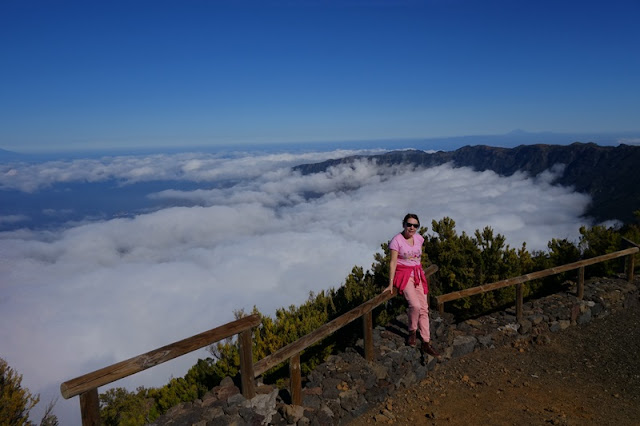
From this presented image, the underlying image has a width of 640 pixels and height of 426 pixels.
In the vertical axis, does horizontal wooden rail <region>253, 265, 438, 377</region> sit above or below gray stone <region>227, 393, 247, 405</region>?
above

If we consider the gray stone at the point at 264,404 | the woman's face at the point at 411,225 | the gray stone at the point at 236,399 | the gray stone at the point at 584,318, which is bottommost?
the gray stone at the point at 584,318

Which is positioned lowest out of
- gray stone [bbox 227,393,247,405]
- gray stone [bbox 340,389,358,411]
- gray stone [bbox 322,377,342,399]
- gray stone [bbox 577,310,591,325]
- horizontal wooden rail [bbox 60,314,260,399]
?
gray stone [bbox 577,310,591,325]

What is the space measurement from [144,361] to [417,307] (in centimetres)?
383

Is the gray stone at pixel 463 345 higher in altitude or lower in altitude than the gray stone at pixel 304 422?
lower

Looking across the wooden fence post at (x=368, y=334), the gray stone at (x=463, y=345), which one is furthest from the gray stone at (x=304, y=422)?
the gray stone at (x=463, y=345)

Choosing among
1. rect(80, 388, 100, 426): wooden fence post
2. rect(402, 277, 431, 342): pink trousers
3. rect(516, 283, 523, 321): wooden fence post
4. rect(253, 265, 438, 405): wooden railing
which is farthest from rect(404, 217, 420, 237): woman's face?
rect(80, 388, 100, 426): wooden fence post

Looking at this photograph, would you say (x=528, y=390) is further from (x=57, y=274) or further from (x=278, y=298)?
(x=57, y=274)

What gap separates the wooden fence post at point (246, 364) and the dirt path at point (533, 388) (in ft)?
4.90

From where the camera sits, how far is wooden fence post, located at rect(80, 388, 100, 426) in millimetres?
3031

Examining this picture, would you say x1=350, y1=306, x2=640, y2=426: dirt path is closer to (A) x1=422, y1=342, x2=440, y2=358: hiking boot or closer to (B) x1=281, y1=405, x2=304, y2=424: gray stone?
(A) x1=422, y1=342, x2=440, y2=358: hiking boot

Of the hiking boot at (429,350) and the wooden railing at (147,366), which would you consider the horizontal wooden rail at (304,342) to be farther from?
the hiking boot at (429,350)

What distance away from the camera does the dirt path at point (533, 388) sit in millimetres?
5031

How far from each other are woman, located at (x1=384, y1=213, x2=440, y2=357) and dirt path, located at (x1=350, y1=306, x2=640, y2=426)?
1088 mm

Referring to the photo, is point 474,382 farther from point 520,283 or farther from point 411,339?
point 520,283
